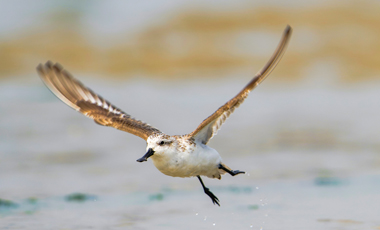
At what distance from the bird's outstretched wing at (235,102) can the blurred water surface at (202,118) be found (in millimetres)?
1363

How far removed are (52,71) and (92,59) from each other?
14.9 m

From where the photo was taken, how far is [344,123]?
15172 millimetres

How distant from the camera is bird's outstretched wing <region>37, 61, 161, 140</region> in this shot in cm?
868

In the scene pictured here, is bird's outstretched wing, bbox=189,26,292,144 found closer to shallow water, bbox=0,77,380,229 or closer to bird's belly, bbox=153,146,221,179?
bird's belly, bbox=153,146,221,179

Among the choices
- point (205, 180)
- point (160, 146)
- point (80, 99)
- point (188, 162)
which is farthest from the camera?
point (205, 180)

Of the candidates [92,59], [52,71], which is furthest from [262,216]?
[92,59]

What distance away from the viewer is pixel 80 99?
9.38 meters

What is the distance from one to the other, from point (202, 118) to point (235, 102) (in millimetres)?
8092

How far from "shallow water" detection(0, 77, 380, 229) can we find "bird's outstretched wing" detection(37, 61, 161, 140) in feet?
4.49

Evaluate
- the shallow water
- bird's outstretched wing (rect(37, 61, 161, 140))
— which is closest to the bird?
bird's outstretched wing (rect(37, 61, 161, 140))

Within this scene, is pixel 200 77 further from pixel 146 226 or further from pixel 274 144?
pixel 146 226

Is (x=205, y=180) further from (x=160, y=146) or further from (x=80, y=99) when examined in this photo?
(x=160, y=146)

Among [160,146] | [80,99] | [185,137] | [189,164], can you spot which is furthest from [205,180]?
[160,146]

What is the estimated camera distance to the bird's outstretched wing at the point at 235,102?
7254 mm
